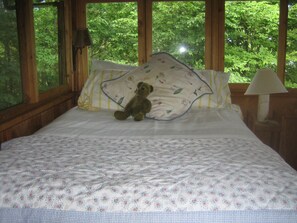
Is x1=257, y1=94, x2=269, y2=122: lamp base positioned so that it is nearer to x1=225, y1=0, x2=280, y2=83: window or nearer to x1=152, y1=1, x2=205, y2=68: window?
x1=225, y1=0, x2=280, y2=83: window

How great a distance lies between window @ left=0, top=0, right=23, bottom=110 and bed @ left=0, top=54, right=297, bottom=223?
40 centimetres

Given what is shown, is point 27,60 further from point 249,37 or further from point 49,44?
point 249,37

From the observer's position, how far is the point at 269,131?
8.73ft

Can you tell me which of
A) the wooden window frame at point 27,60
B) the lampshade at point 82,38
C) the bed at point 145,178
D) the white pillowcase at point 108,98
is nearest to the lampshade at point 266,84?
the white pillowcase at point 108,98

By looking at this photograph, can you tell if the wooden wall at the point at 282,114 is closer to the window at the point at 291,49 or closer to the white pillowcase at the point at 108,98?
the window at the point at 291,49

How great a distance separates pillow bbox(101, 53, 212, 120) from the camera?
211cm

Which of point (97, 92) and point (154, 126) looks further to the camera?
point (97, 92)

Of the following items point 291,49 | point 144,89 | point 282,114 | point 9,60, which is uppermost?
point 291,49

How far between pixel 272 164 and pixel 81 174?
2.23ft

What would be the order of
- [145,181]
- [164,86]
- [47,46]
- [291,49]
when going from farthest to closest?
[291,49] < [47,46] < [164,86] < [145,181]

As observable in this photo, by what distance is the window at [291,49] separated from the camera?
2.88 m

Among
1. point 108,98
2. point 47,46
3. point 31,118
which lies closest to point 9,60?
point 31,118

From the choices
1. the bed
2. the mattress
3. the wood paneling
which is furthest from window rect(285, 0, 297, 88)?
the wood paneling

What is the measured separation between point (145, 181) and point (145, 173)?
8cm
